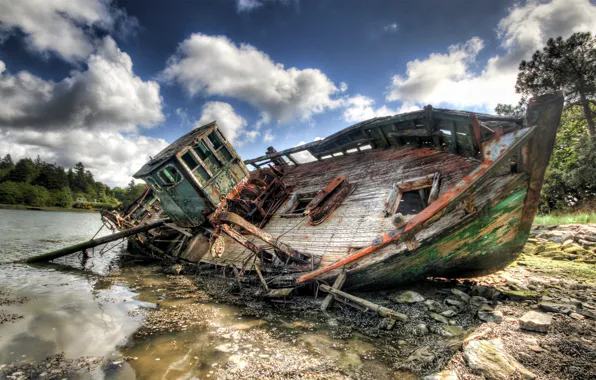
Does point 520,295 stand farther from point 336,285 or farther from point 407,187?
point 336,285

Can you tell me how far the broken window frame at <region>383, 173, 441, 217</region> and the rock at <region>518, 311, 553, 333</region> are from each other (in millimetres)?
3066

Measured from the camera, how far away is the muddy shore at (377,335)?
130 inches

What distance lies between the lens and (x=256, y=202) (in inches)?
413

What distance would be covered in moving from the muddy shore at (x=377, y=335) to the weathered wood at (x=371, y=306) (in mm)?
164

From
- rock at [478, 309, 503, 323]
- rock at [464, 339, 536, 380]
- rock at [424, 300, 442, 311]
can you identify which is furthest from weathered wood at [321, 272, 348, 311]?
rock at [478, 309, 503, 323]

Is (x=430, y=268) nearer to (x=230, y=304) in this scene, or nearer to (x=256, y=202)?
(x=230, y=304)

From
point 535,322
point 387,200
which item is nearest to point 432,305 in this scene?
point 535,322

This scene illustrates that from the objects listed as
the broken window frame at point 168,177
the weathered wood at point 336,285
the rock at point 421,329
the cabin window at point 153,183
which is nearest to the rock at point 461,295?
the rock at point 421,329

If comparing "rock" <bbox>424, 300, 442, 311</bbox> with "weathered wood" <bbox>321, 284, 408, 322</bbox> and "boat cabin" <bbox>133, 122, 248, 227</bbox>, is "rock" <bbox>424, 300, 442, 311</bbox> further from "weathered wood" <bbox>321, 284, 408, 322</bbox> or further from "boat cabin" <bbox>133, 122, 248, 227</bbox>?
"boat cabin" <bbox>133, 122, 248, 227</bbox>

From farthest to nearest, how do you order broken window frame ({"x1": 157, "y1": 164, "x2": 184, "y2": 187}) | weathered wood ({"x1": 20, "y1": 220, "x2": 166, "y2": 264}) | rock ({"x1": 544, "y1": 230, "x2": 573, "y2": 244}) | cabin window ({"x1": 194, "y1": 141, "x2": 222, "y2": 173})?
rock ({"x1": 544, "y1": 230, "x2": 573, "y2": 244}), weathered wood ({"x1": 20, "y1": 220, "x2": 166, "y2": 264}), cabin window ({"x1": 194, "y1": 141, "x2": 222, "y2": 173}), broken window frame ({"x1": 157, "y1": 164, "x2": 184, "y2": 187})

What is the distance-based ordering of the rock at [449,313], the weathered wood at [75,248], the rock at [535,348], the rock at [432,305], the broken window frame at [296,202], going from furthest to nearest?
the weathered wood at [75,248] < the broken window frame at [296,202] < the rock at [432,305] < the rock at [449,313] < the rock at [535,348]

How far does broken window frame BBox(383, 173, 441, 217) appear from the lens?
682cm

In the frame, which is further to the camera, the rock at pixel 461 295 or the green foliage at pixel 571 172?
the green foliage at pixel 571 172

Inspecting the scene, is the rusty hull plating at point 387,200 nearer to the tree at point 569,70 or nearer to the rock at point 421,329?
the rock at point 421,329
